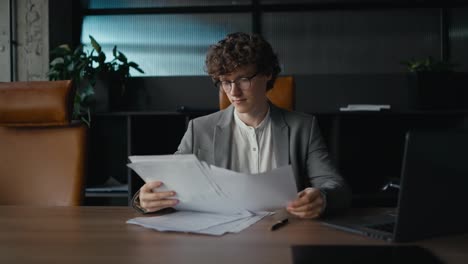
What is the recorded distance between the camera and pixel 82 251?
810 millimetres

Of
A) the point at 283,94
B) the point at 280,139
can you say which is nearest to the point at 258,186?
the point at 280,139

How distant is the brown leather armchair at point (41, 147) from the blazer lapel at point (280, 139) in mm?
724

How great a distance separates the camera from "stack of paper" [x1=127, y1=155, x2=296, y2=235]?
1.00m

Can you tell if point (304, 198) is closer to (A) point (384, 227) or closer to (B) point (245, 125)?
(A) point (384, 227)

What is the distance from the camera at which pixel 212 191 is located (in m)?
1.05

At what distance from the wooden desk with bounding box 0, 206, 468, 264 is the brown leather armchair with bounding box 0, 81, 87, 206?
47cm

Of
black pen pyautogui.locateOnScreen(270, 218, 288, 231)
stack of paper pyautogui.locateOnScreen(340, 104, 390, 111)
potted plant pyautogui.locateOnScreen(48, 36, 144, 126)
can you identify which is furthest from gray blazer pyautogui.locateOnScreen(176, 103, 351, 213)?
potted plant pyautogui.locateOnScreen(48, 36, 144, 126)

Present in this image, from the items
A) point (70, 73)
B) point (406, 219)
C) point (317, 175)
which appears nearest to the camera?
point (406, 219)

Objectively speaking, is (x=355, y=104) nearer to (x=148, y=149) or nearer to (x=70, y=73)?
(x=148, y=149)

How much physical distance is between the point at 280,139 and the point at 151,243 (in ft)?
2.53

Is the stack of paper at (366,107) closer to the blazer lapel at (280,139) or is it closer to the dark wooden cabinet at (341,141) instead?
the dark wooden cabinet at (341,141)

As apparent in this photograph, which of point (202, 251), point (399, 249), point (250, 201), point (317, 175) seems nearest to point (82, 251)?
point (202, 251)

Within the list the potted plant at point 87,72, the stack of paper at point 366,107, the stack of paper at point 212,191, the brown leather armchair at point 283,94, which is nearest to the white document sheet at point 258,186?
the stack of paper at point 212,191

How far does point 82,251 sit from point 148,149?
209 centimetres
